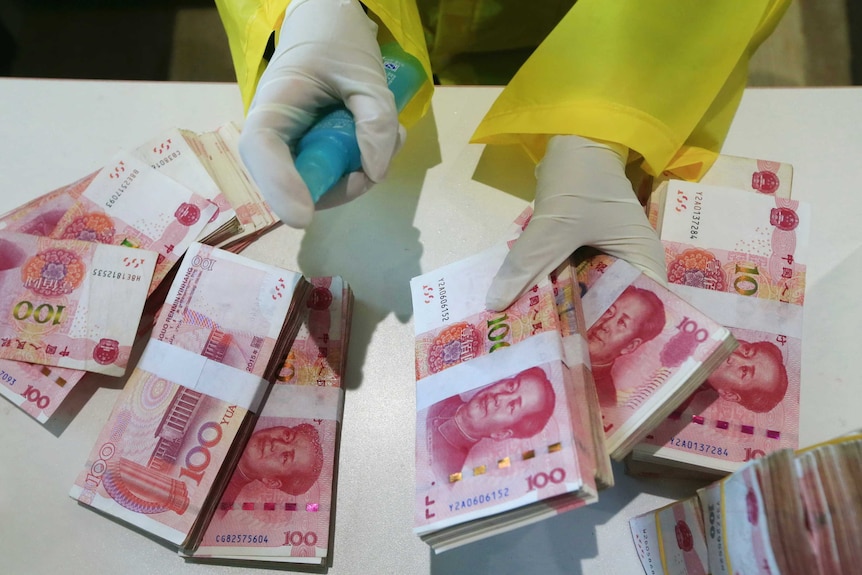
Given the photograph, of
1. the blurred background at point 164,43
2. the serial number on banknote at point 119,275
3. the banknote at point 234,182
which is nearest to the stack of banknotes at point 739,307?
the banknote at point 234,182

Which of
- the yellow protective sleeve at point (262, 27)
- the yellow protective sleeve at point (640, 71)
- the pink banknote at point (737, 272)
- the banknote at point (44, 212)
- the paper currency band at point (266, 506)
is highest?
the yellow protective sleeve at point (262, 27)

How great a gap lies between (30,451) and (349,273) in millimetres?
472

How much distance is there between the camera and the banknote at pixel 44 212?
825mm

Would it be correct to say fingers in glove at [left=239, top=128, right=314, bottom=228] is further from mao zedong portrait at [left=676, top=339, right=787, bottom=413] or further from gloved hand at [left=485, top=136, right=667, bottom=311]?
mao zedong portrait at [left=676, top=339, right=787, bottom=413]

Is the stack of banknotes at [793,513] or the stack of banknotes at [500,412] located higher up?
the stack of banknotes at [500,412]

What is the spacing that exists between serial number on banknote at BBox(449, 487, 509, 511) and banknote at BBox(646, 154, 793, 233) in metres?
0.43

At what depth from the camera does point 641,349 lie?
2.14 feet

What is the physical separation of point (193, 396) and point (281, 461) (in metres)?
0.14

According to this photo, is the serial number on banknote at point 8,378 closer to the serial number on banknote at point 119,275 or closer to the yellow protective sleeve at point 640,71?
the serial number on banknote at point 119,275

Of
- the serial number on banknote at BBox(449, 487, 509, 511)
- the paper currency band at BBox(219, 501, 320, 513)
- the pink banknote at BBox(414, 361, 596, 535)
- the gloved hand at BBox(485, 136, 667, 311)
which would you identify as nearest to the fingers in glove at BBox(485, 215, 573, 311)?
the gloved hand at BBox(485, 136, 667, 311)

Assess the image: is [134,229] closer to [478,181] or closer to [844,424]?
[478,181]

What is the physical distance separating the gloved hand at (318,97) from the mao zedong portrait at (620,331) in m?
0.32

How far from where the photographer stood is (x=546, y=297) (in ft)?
2.22

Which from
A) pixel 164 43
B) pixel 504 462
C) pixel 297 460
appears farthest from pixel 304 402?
pixel 164 43
